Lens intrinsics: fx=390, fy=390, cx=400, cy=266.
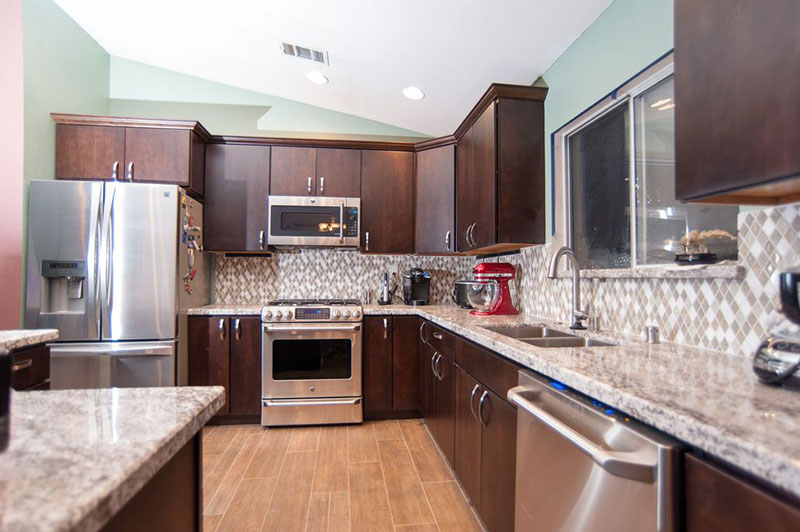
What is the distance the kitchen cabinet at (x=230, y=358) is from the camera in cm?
299

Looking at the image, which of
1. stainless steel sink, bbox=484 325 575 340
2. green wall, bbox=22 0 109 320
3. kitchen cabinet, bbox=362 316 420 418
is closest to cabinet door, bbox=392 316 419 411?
kitchen cabinet, bbox=362 316 420 418

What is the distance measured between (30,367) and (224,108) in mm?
2785

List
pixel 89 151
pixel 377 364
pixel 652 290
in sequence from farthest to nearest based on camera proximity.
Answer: pixel 377 364
pixel 89 151
pixel 652 290

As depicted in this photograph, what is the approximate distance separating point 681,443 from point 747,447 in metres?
0.17

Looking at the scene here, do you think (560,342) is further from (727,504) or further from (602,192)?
(727,504)

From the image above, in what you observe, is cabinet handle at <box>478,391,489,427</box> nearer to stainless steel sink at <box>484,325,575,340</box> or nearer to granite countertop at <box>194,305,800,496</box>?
granite countertop at <box>194,305,800,496</box>

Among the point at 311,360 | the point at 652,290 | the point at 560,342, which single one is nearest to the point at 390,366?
the point at 311,360

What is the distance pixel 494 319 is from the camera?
7.65 ft

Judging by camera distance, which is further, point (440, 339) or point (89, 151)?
point (89, 151)

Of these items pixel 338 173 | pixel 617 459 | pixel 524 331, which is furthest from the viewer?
pixel 338 173

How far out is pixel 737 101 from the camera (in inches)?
33.2

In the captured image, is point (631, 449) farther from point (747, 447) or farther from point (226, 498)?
point (226, 498)

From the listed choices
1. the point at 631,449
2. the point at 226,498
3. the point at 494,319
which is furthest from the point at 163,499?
the point at 494,319

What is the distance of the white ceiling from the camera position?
2.07 m
